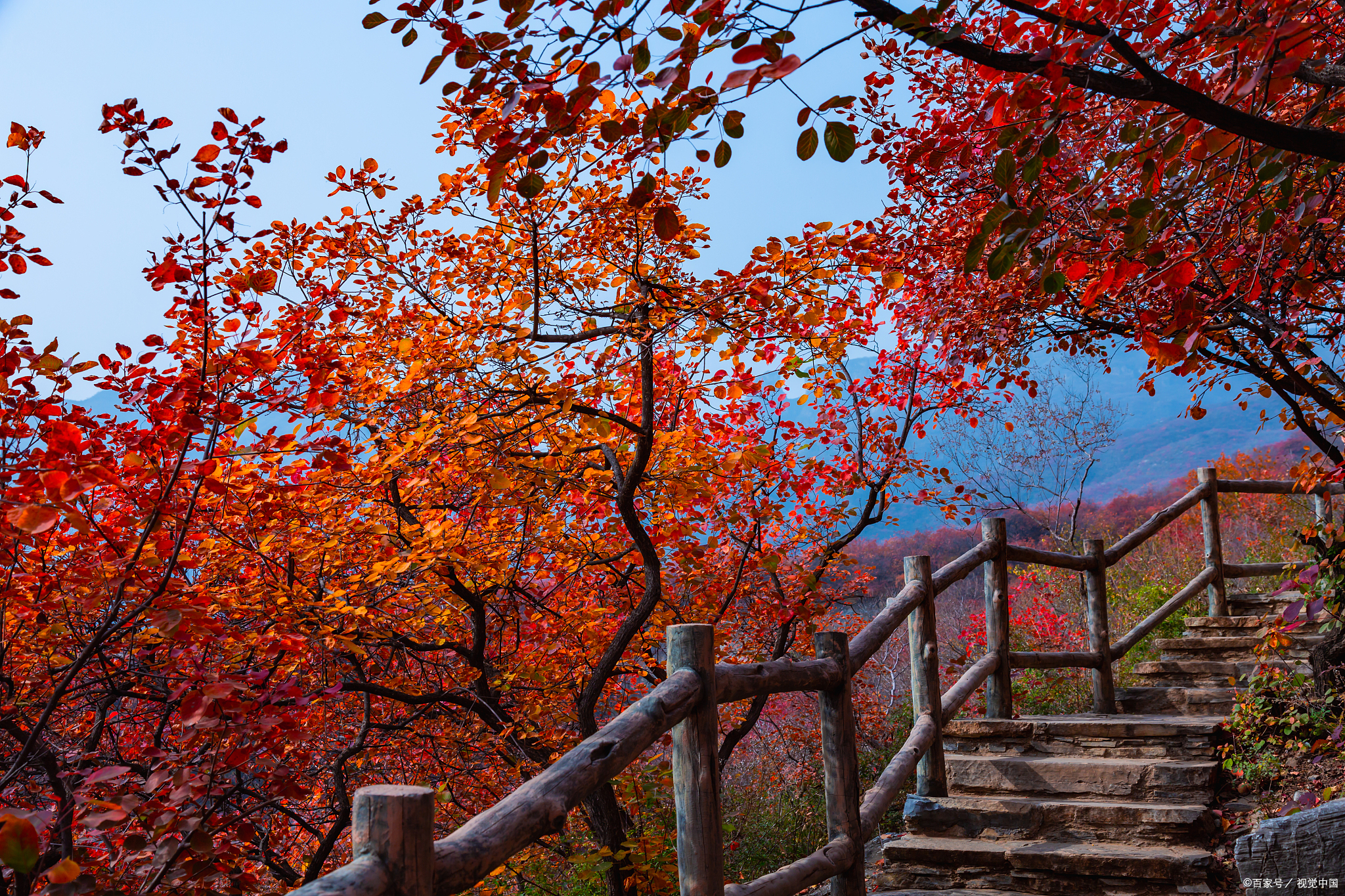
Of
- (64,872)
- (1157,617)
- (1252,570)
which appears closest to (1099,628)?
(1157,617)

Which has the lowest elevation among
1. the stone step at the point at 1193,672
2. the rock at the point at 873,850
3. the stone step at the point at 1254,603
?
the rock at the point at 873,850

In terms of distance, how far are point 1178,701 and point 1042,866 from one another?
2.50 m

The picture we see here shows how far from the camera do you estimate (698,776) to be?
278 centimetres

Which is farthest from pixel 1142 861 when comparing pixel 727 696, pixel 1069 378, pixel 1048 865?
pixel 1069 378

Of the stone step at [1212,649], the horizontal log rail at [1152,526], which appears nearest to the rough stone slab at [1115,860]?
the horizontal log rail at [1152,526]

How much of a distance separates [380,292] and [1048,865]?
16.6 ft

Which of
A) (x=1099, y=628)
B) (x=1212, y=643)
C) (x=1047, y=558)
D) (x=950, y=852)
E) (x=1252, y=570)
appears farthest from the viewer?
(x=1252, y=570)

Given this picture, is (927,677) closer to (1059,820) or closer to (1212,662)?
(1059,820)

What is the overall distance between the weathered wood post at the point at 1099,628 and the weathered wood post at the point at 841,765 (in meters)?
3.05

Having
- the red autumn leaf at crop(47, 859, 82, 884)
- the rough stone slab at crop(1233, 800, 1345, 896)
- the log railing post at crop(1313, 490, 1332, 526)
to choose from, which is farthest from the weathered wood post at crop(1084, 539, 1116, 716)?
the red autumn leaf at crop(47, 859, 82, 884)

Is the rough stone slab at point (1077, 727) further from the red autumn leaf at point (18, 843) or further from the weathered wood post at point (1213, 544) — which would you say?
the red autumn leaf at point (18, 843)

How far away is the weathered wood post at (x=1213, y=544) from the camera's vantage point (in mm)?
7543

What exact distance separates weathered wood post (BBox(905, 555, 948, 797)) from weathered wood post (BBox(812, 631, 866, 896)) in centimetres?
110

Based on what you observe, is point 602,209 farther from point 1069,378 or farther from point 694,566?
point 1069,378
